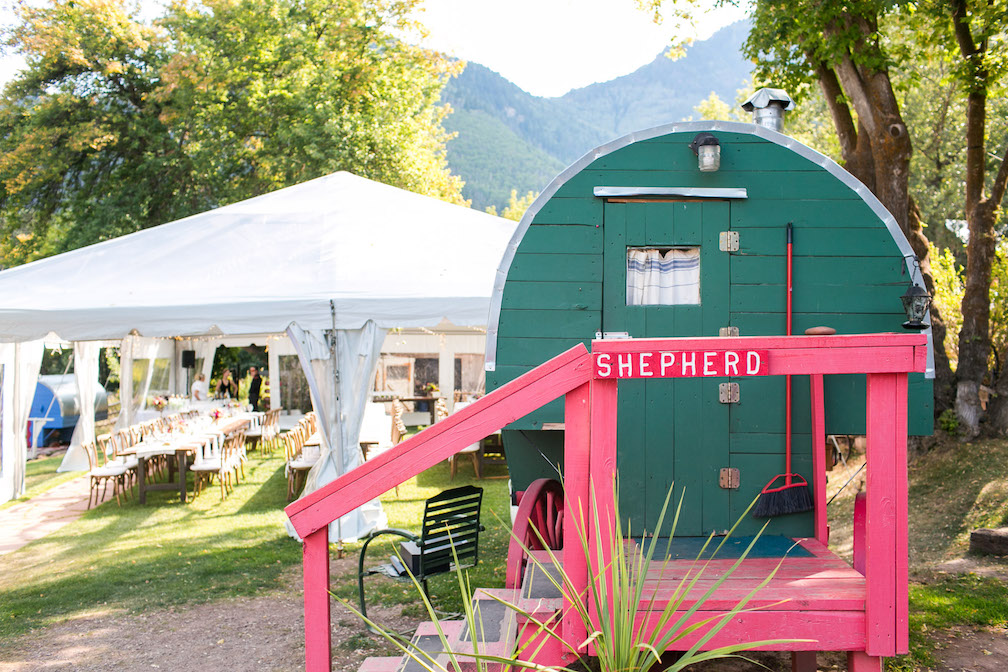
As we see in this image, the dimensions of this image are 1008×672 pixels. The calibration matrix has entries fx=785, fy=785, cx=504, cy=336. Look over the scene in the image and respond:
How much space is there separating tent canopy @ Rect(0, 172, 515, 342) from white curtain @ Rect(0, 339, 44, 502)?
2.65 m

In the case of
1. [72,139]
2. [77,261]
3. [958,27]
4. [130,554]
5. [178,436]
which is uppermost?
[72,139]

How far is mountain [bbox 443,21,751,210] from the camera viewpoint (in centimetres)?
11869

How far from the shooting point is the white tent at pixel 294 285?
8.84 metres

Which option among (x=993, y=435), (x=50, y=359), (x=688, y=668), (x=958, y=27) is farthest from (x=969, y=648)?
(x=50, y=359)

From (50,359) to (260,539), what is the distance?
23.8 meters

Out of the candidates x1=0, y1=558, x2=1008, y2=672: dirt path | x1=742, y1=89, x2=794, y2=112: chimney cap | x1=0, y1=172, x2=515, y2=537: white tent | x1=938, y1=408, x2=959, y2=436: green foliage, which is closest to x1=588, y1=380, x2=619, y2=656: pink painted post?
x1=0, y1=558, x2=1008, y2=672: dirt path

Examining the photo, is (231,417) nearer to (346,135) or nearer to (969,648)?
(346,135)

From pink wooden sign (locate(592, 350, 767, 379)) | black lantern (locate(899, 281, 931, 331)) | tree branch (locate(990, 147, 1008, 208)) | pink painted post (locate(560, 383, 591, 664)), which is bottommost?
pink painted post (locate(560, 383, 591, 664))

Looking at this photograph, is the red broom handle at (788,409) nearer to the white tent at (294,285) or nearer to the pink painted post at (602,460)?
the pink painted post at (602,460)

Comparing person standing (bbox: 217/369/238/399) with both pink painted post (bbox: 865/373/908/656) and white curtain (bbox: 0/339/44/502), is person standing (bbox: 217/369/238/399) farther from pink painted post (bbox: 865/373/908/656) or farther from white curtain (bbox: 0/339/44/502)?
pink painted post (bbox: 865/373/908/656)

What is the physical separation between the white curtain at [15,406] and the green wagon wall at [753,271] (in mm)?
9982

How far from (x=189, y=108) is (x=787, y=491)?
838 inches

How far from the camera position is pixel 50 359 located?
28.9 m

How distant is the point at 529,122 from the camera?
17288 centimetres
